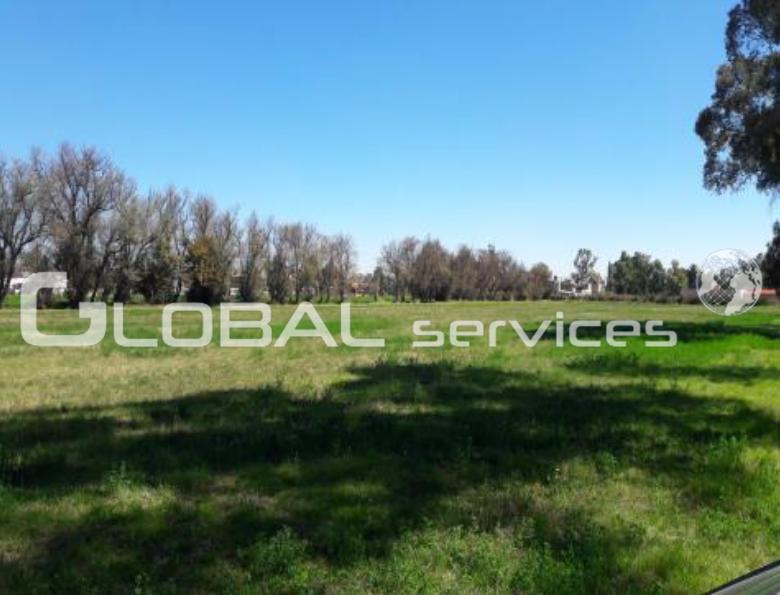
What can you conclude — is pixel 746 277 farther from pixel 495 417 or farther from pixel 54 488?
pixel 54 488

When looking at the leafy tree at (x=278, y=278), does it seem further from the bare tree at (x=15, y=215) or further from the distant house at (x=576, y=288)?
the distant house at (x=576, y=288)

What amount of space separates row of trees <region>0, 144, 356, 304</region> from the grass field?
4872 centimetres

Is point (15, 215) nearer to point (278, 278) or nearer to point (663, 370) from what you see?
point (278, 278)

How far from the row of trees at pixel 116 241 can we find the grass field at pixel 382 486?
4872 centimetres

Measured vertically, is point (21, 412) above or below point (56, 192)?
below

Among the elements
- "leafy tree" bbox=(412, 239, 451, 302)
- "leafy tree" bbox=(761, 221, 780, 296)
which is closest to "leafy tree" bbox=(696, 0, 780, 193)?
"leafy tree" bbox=(761, 221, 780, 296)

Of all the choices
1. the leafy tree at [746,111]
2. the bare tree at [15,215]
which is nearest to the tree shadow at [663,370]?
the leafy tree at [746,111]

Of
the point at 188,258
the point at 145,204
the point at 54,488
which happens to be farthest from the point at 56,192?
the point at 54,488

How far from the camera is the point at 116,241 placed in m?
60.8

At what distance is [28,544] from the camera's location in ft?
13.7

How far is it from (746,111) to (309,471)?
25.5m

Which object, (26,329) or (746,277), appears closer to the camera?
(26,329)

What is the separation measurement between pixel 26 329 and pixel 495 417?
21.6 metres

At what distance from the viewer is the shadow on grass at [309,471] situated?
398cm
